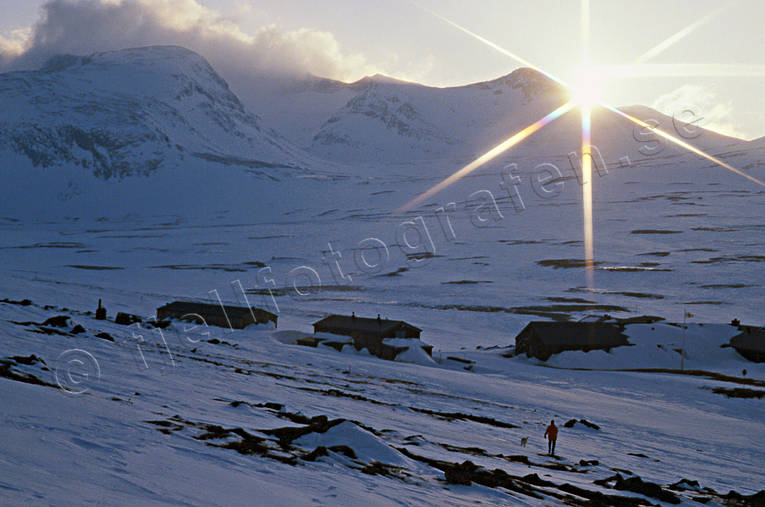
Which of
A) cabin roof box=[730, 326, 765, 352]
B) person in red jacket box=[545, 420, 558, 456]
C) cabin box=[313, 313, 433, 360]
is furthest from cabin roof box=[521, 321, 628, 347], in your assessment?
person in red jacket box=[545, 420, 558, 456]

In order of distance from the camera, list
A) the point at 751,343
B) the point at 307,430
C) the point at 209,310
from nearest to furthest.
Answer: the point at 307,430
the point at 751,343
the point at 209,310

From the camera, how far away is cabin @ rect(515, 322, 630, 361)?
46.8 metres

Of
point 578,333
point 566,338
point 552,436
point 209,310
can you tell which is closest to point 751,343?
point 578,333

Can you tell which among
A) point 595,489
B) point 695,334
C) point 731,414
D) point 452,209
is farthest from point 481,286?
point 452,209

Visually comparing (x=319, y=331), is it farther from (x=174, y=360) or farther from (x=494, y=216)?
(x=494, y=216)

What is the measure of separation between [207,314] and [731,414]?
1555 inches

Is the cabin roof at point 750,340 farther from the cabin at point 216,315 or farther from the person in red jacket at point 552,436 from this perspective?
the cabin at point 216,315

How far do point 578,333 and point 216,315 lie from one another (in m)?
29.8

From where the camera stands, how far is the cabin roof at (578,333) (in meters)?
Answer: 47.1

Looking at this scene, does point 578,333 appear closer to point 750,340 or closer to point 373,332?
point 750,340

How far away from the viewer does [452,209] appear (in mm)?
190250

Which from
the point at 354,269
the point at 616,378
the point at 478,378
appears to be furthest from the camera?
the point at 354,269

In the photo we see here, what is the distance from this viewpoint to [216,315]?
52312 millimetres

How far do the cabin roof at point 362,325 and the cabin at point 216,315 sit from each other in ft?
20.6
